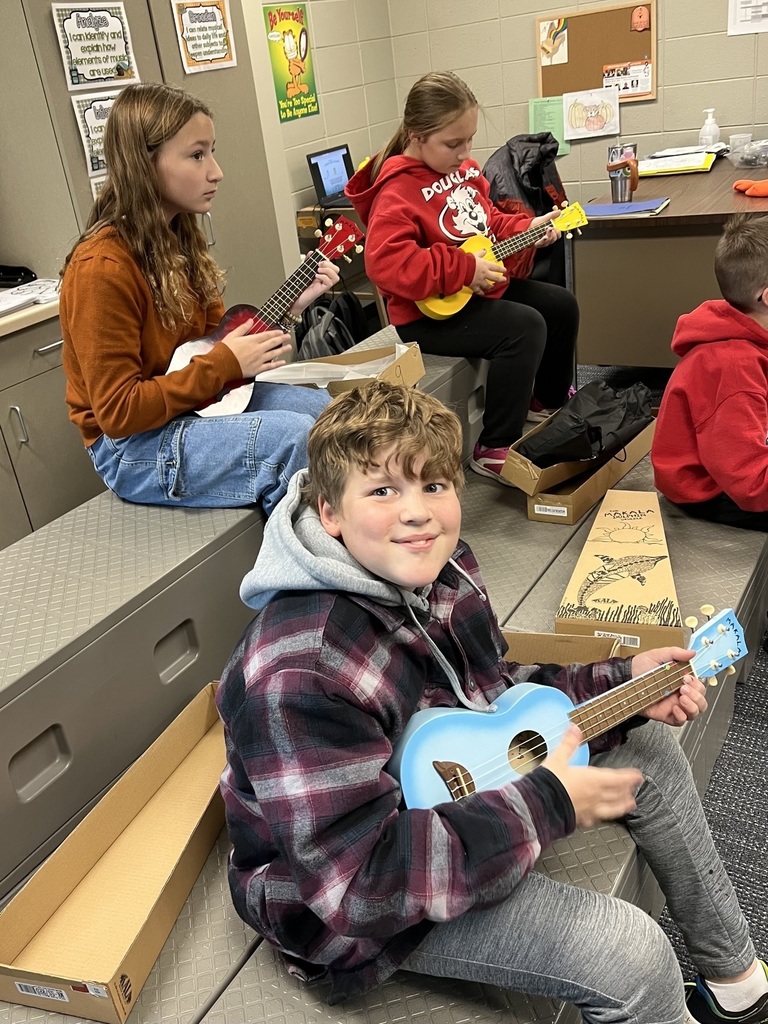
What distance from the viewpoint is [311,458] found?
1167 mm

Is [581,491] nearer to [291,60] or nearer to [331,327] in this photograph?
[331,327]

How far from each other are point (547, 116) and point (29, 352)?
9.51ft

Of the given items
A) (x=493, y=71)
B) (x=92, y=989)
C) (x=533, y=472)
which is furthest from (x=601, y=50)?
(x=92, y=989)

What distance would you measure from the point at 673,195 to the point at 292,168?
1770 mm

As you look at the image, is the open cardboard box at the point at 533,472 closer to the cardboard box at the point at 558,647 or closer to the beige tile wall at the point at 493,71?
the cardboard box at the point at 558,647

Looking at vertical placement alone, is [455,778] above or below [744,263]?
below

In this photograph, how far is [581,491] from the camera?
2.20m

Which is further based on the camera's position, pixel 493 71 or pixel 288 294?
pixel 493 71

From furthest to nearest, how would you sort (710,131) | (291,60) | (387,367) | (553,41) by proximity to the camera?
(553,41) < (291,60) < (710,131) < (387,367)

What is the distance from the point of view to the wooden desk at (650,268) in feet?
9.84

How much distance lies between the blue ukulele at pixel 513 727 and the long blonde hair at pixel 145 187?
1.13 m

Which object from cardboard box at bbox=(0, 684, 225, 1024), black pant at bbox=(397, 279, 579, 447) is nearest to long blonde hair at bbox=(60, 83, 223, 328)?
cardboard box at bbox=(0, 684, 225, 1024)

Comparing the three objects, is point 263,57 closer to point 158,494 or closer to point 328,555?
point 158,494

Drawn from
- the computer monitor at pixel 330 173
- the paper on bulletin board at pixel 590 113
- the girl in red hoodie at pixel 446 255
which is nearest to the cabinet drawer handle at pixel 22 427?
the girl in red hoodie at pixel 446 255
